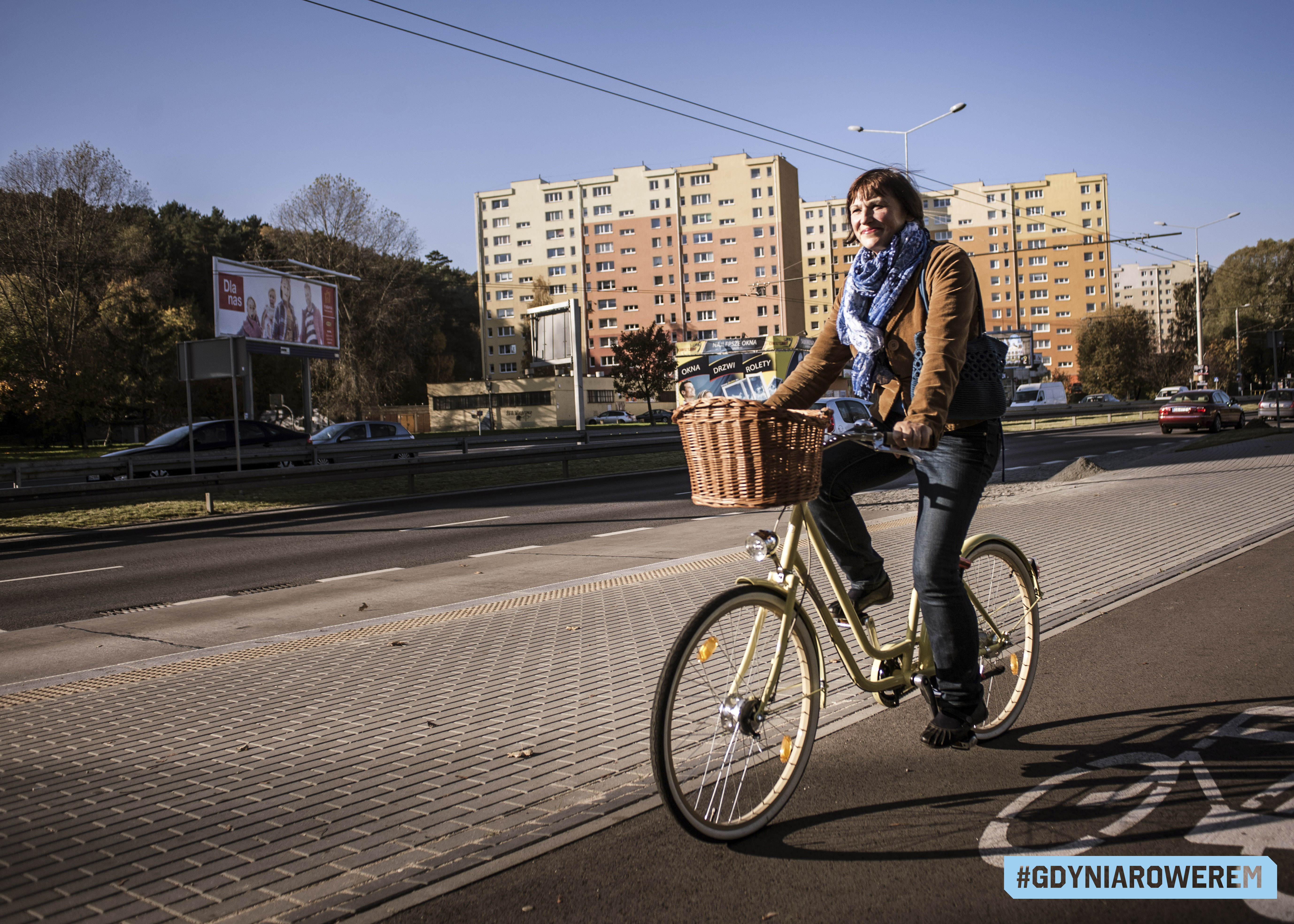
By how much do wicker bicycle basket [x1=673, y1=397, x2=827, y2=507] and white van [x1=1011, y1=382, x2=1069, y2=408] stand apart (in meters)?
50.5

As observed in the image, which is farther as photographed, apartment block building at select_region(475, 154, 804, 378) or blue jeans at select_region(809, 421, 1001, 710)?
apartment block building at select_region(475, 154, 804, 378)

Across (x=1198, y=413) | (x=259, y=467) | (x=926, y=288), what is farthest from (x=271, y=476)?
(x=1198, y=413)

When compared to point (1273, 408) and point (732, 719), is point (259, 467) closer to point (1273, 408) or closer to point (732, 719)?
point (732, 719)

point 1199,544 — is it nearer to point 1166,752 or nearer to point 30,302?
point 1166,752

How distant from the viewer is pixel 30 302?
42.4 meters

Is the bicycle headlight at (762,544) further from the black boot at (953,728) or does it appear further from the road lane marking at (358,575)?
the road lane marking at (358,575)

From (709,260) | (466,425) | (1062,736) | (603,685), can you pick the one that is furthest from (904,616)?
(709,260)

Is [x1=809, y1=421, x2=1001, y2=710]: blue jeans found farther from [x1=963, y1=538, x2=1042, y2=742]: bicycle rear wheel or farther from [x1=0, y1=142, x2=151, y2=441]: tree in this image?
[x1=0, y1=142, x2=151, y2=441]: tree

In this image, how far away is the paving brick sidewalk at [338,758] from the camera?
282 cm

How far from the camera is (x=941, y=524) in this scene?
328 cm

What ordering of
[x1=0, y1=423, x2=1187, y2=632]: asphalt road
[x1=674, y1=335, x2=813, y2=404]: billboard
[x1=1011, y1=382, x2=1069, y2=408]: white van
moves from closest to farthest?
1. [x1=0, y1=423, x2=1187, y2=632]: asphalt road
2. [x1=674, y1=335, x2=813, y2=404]: billboard
3. [x1=1011, y1=382, x2=1069, y2=408]: white van

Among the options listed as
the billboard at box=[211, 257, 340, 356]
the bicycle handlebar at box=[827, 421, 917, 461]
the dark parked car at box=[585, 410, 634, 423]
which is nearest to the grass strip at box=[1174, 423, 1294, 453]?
the bicycle handlebar at box=[827, 421, 917, 461]

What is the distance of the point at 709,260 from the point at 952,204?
3576cm

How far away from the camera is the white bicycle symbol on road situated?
2.76 metres
